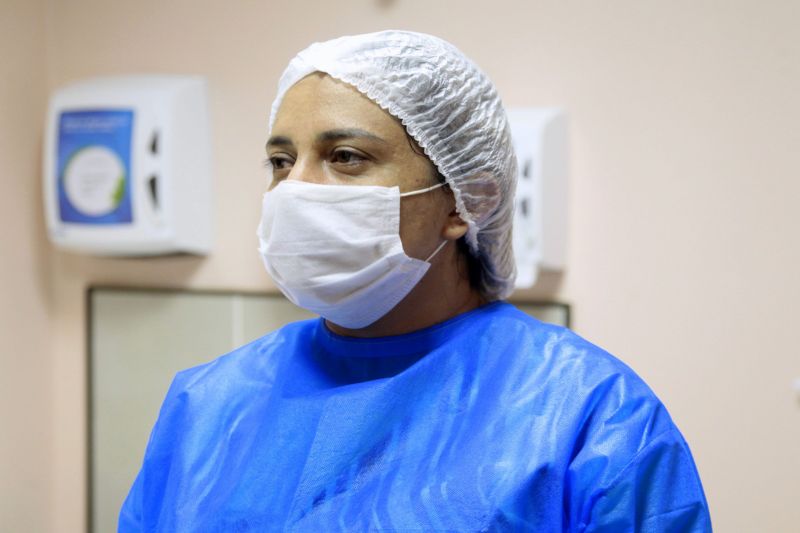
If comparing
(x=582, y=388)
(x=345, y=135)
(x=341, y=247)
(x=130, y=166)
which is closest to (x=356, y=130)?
(x=345, y=135)

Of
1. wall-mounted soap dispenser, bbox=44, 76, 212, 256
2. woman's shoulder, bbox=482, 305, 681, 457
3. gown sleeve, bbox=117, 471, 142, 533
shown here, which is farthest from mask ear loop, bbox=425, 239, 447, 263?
wall-mounted soap dispenser, bbox=44, 76, 212, 256

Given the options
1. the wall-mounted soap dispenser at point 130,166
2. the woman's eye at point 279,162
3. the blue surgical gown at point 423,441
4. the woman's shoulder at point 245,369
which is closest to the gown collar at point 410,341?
the blue surgical gown at point 423,441

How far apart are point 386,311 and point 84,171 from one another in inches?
41.9

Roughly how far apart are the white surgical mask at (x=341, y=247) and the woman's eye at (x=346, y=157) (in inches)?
1.1

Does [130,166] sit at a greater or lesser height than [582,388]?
greater

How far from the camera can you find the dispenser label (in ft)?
5.95

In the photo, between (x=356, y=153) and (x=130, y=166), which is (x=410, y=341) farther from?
(x=130, y=166)

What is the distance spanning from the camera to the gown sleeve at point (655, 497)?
2.75ft

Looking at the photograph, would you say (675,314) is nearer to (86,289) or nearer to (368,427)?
(368,427)

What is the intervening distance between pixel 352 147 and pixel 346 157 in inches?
0.8

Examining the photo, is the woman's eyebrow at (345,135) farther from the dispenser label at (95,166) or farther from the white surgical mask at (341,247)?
the dispenser label at (95,166)

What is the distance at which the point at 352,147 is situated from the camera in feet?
3.14

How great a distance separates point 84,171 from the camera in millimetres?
1859

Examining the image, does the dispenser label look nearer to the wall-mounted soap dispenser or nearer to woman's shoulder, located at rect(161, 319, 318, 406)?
the wall-mounted soap dispenser
